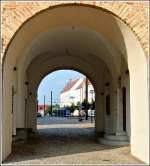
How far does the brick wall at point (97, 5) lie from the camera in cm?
1336

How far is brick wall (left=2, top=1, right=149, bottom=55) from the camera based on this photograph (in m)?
13.4

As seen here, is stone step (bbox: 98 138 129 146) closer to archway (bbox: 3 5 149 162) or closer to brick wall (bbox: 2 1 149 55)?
archway (bbox: 3 5 149 162)

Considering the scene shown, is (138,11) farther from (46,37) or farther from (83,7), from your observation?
(46,37)

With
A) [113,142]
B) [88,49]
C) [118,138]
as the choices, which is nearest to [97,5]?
[113,142]

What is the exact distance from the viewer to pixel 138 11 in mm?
13453

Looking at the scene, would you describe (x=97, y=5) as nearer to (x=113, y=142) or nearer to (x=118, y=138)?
(x=113, y=142)

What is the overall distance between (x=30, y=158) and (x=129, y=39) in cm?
Answer: 474

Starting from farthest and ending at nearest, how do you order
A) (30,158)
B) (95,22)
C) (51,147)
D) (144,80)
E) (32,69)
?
(32,69)
(51,147)
(95,22)
(30,158)
(144,80)

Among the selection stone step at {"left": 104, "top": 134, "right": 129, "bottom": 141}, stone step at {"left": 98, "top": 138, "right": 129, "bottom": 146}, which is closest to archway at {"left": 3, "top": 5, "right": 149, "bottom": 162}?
stone step at {"left": 104, "top": 134, "right": 129, "bottom": 141}

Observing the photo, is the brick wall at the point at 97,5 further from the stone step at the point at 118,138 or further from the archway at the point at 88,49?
the stone step at the point at 118,138

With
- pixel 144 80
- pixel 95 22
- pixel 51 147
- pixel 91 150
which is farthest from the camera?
pixel 51 147

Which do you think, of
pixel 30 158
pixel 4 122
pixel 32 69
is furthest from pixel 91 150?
pixel 32 69

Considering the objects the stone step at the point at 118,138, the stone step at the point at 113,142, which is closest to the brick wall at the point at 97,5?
the stone step at the point at 113,142

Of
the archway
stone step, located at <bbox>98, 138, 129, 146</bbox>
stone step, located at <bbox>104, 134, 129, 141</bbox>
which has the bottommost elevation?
stone step, located at <bbox>98, 138, 129, 146</bbox>
